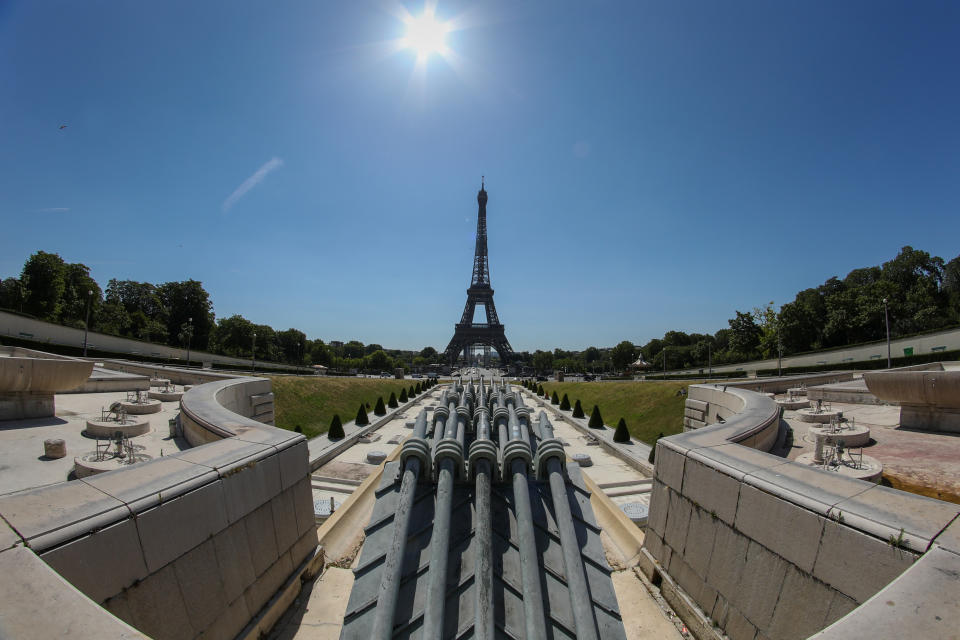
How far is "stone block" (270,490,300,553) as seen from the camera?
3955 mm

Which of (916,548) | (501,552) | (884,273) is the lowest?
(501,552)

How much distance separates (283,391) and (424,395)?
46.4 feet

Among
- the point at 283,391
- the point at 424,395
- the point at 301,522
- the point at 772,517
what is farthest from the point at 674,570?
the point at 424,395

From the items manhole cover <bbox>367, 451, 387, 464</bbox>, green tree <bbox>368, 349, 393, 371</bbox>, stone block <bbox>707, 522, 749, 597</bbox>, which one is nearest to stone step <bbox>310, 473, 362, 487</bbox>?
manhole cover <bbox>367, 451, 387, 464</bbox>

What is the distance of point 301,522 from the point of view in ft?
14.6

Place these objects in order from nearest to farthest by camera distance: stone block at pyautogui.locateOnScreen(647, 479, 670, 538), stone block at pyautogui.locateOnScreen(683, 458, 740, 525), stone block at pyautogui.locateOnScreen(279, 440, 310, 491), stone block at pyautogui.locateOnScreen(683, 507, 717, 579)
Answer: stone block at pyautogui.locateOnScreen(683, 458, 740, 525)
stone block at pyautogui.locateOnScreen(683, 507, 717, 579)
stone block at pyautogui.locateOnScreen(279, 440, 310, 491)
stone block at pyautogui.locateOnScreen(647, 479, 670, 538)

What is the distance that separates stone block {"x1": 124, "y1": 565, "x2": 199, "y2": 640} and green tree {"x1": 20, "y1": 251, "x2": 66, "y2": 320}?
52106 millimetres

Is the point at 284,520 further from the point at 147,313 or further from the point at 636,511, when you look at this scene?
the point at 147,313

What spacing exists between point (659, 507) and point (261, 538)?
435 centimetres

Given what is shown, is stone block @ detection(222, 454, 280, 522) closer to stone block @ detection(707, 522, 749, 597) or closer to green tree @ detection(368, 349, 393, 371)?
stone block @ detection(707, 522, 749, 597)

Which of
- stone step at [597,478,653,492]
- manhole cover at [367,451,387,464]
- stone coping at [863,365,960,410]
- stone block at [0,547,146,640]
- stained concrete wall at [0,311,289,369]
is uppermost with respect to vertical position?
stained concrete wall at [0,311,289,369]

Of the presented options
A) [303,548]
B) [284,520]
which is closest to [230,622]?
[284,520]

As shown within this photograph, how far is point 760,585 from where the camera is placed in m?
3.24

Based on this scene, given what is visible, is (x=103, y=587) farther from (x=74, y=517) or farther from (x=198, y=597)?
(x=198, y=597)
